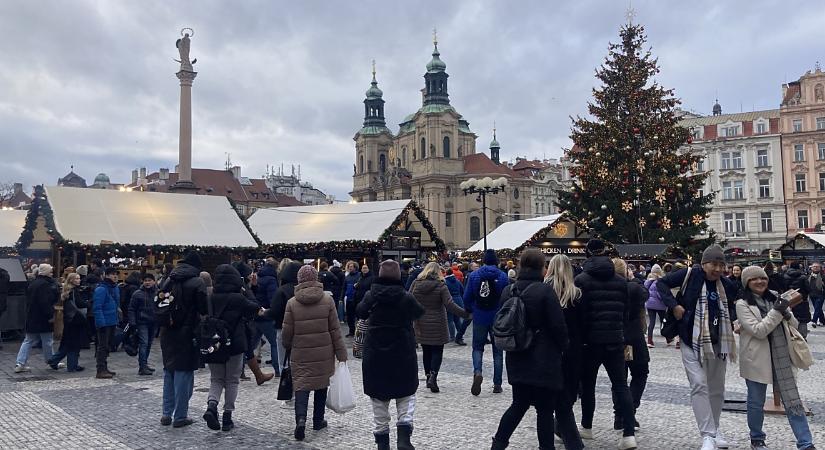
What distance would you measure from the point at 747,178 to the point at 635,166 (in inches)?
1545

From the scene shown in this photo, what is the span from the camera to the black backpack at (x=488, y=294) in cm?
886

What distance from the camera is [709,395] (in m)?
5.95

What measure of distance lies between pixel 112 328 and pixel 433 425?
6.63m

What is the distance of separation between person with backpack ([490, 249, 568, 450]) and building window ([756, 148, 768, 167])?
197ft

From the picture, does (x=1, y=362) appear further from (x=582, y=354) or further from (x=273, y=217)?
(x=273, y=217)

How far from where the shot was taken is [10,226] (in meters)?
23.1

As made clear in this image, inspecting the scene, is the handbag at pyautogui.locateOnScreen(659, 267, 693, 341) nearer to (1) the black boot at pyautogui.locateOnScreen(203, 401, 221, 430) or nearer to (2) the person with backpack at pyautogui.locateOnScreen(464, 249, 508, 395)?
(2) the person with backpack at pyautogui.locateOnScreen(464, 249, 508, 395)

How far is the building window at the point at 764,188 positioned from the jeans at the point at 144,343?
58.4 metres

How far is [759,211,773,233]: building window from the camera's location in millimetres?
56625

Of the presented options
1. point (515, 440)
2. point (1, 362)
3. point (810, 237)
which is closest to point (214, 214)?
point (1, 362)

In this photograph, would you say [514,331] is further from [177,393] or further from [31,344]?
[31,344]

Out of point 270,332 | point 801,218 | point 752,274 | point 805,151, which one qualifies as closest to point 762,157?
point 805,151

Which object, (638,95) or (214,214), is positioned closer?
(214,214)

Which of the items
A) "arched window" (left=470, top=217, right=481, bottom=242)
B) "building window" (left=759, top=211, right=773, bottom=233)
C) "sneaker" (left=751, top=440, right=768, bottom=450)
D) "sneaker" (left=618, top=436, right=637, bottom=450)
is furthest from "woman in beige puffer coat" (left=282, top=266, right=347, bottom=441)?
"arched window" (left=470, top=217, right=481, bottom=242)
